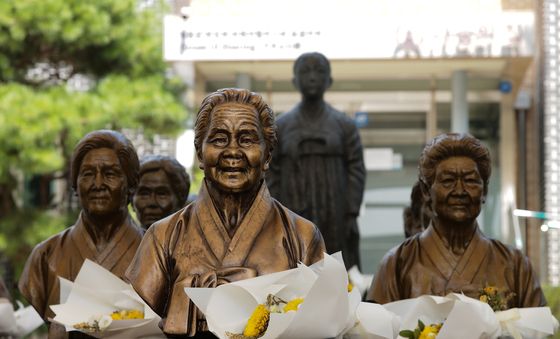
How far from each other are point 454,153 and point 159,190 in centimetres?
271

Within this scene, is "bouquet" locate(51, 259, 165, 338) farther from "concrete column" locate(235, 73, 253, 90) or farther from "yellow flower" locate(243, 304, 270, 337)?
"concrete column" locate(235, 73, 253, 90)

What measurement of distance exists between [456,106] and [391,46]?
5.12 feet

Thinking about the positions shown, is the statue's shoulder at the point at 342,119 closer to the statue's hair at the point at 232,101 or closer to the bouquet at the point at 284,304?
the statue's hair at the point at 232,101

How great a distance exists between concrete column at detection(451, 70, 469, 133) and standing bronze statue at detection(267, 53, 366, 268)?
36.9ft

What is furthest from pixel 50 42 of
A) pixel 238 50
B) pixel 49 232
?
pixel 238 50

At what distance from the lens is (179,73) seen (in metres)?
22.4

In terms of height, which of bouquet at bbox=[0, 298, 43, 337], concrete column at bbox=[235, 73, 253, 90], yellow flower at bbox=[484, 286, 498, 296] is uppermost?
concrete column at bbox=[235, 73, 253, 90]

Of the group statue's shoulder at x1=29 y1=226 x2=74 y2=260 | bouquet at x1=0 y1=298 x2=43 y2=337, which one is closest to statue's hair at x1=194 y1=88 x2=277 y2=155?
statue's shoulder at x1=29 y1=226 x2=74 y2=260

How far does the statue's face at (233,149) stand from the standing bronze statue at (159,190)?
3.63 m

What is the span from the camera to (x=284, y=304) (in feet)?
16.4

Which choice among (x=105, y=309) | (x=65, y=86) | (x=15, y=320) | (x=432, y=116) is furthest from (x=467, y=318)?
(x=432, y=116)

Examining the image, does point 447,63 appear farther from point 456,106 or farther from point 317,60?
point 317,60

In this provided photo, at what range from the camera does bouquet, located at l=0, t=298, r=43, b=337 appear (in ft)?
24.7

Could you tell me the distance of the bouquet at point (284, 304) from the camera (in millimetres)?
4832
